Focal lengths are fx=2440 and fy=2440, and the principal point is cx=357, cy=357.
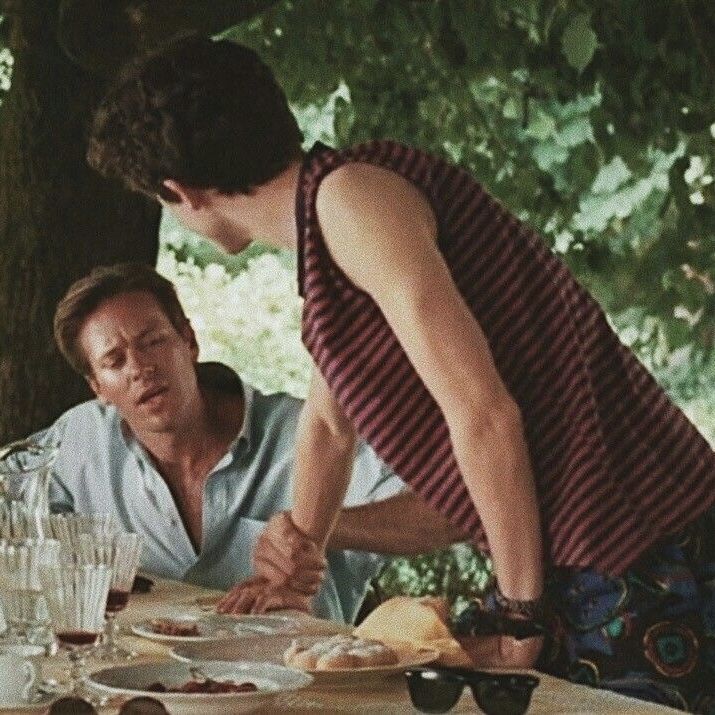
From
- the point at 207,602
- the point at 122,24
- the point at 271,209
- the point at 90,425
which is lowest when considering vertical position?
the point at 207,602

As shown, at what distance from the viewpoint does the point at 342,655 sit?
259 centimetres

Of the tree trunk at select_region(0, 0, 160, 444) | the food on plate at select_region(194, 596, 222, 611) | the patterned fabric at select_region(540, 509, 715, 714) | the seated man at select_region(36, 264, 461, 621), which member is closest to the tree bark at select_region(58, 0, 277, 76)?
the tree trunk at select_region(0, 0, 160, 444)

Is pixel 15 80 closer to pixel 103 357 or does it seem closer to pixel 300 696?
pixel 103 357

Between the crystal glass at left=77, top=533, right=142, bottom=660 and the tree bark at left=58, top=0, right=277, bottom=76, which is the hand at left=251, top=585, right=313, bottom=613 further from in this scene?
the tree bark at left=58, top=0, right=277, bottom=76

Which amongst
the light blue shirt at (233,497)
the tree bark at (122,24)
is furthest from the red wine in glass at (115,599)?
the tree bark at (122,24)

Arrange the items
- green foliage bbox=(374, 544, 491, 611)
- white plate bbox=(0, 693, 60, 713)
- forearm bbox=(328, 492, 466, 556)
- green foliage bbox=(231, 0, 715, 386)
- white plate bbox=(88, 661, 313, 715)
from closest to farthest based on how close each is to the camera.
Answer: white plate bbox=(88, 661, 313, 715), white plate bbox=(0, 693, 60, 713), forearm bbox=(328, 492, 466, 556), green foliage bbox=(231, 0, 715, 386), green foliage bbox=(374, 544, 491, 611)

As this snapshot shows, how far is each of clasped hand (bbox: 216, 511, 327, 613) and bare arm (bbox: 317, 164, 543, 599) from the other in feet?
2.00

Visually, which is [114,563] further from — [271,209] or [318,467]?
[318,467]

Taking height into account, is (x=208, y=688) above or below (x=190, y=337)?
below

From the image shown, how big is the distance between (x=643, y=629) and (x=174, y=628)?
0.59 metres

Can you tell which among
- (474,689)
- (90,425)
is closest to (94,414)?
(90,425)

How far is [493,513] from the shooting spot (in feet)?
8.74

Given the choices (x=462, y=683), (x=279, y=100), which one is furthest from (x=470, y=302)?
(x=462, y=683)

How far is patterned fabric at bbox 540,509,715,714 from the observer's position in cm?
281
